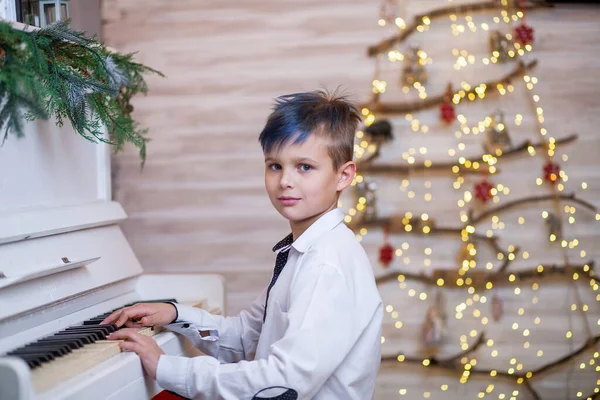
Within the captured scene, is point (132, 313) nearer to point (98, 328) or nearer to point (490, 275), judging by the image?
point (98, 328)

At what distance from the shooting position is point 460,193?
9.81 feet

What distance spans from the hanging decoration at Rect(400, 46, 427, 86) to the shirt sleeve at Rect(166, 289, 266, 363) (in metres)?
1.45

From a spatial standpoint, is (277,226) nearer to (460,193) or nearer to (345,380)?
(460,193)

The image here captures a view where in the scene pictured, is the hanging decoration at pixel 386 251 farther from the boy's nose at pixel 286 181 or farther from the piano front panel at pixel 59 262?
the boy's nose at pixel 286 181

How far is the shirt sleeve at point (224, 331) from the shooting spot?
70.4 inches

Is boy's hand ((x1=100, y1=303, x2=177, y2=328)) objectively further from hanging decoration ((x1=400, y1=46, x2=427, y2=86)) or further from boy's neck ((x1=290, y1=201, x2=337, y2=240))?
hanging decoration ((x1=400, y1=46, x2=427, y2=86))

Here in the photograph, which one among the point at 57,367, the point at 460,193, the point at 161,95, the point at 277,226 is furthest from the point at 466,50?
the point at 57,367

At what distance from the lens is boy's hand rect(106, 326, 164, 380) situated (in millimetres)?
1473

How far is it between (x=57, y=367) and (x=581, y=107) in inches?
95.2

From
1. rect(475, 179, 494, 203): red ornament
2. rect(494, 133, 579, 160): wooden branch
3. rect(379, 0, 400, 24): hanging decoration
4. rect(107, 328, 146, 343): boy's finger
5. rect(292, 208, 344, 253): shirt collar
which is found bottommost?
rect(107, 328, 146, 343): boy's finger

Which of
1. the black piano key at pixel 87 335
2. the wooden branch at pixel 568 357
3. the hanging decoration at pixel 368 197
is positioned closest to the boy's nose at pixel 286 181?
the black piano key at pixel 87 335

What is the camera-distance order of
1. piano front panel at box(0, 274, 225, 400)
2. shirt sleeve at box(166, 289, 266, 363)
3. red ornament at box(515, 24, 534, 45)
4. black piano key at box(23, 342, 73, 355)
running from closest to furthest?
piano front panel at box(0, 274, 225, 400) → black piano key at box(23, 342, 73, 355) → shirt sleeve at box(166, 289, 266, 363) → red ornament at box(515, 24, 534, 45)

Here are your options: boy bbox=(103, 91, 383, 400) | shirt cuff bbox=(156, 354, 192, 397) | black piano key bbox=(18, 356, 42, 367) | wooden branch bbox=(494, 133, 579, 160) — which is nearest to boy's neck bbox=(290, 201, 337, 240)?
boy bbox=(103, 91, 383, 400)

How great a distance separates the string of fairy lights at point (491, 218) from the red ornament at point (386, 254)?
3 centimetres
